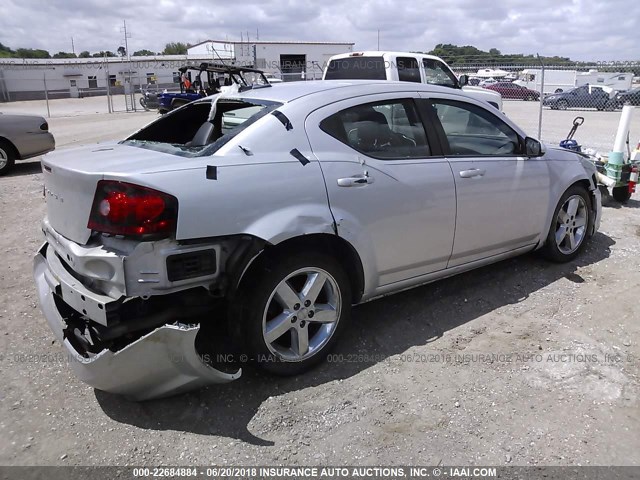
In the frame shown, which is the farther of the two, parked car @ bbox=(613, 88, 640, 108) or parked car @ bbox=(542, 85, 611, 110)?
parked car @ bbox=(542, 85, 611, 110)

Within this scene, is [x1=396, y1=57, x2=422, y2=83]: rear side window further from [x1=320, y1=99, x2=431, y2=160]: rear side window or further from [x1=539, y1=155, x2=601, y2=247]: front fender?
[x1=320, y1=99, x2=431, y2=160]: rear side window

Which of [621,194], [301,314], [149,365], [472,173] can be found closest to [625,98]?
[621,194]

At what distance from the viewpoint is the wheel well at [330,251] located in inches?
117

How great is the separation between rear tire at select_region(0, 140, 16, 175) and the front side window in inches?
347

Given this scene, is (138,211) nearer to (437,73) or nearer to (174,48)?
(437,73)

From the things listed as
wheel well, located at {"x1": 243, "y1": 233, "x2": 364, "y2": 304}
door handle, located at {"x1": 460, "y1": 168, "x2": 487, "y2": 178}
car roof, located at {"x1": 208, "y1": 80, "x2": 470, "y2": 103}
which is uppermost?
car roof, located at {"x1": 208, "y1": 80, "x2": 470, "y2": 103}

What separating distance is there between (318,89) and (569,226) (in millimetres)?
2891

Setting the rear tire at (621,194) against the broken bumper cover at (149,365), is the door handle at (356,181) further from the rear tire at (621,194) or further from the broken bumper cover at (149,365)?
the rear tire at (621,194)

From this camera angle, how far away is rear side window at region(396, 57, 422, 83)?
10.8 metres

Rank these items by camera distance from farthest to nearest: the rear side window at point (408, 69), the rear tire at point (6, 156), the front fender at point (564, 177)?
the rear side window at point (408, 69) < the rear tire at point (6, 156) < the front fender at point (564, 177)

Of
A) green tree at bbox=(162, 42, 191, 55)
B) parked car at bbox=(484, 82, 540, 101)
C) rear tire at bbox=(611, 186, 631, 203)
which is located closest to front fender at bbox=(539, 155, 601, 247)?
rear tire at bbox=(611, 186, 631, 203)

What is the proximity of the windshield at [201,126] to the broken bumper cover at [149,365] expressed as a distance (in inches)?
40.2

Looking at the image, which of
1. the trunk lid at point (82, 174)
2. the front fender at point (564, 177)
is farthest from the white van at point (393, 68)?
the trunk lid at point (82, 174)

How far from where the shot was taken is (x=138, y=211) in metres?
2.59
